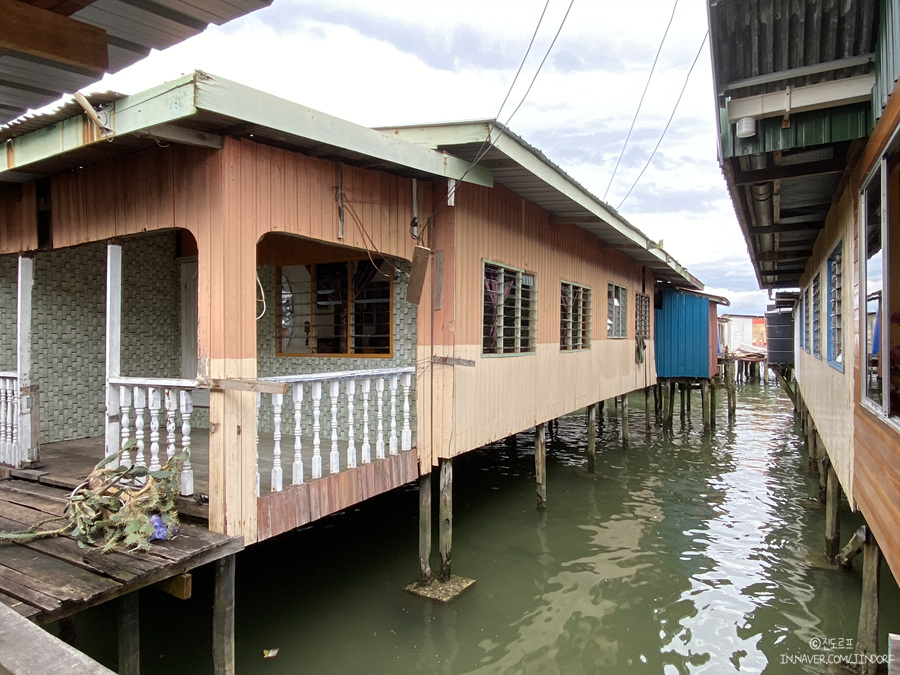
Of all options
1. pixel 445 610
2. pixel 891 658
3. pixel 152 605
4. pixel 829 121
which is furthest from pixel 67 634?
A: pixel 829 121

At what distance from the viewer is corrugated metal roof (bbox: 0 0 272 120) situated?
2018 millimetres

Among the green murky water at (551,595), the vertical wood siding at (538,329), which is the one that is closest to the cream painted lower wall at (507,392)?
the vertical wood siding at (538,329)

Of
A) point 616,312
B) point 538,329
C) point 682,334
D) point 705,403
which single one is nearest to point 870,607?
point 538,329

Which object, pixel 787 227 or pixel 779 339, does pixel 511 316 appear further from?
pixel 779 339

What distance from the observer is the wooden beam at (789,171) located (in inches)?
197

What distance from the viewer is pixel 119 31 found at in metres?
2.19

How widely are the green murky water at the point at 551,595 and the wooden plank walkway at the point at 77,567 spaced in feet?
5.34

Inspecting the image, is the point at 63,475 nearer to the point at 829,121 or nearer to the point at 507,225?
the point at 507,225

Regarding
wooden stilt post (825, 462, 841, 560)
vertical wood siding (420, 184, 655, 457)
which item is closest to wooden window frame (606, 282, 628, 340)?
vertical wood siding (420, 184, 655, 457)

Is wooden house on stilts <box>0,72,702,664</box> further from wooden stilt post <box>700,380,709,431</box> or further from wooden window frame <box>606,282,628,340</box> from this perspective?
wooden stilt post <box>700,380,709,431</box>

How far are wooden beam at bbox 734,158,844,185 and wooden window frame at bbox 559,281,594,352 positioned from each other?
442 cm

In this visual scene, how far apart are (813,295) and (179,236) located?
987 cm

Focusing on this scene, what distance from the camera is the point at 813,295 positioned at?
9562 millimetres

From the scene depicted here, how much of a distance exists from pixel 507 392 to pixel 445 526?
2.06 m
